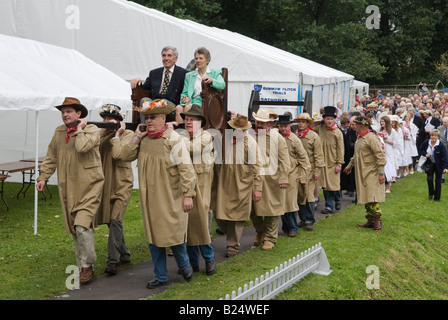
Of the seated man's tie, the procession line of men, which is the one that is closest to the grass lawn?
the procession line of men

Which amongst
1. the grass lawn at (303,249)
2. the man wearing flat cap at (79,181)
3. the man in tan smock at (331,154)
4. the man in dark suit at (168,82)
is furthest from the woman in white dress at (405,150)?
the man wearing flat cap at (79,181)

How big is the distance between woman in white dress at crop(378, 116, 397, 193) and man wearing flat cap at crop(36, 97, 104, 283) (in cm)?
898

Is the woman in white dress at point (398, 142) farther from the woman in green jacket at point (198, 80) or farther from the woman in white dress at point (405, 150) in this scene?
the woman in green jacket at point (198, 80)

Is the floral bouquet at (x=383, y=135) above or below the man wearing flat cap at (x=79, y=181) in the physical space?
above

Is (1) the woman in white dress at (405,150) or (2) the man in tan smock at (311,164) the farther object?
(1) the woman in white dress at (405,150)

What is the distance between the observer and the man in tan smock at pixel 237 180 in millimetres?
8875

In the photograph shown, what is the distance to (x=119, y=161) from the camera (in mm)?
8109

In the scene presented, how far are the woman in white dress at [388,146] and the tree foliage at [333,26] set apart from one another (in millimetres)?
14181

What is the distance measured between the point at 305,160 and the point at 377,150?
1.32m

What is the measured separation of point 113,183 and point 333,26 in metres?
32.7

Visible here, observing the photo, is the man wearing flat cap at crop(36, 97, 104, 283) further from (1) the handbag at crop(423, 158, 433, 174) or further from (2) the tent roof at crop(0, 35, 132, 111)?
(1) the handbag at crop(423, 158, 433, 174)

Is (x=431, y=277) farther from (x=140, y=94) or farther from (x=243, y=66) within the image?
(x=243, y=66)

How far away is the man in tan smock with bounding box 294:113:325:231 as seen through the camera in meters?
11.1
